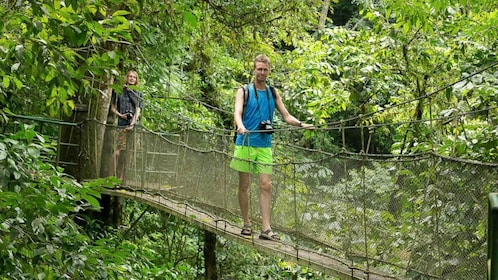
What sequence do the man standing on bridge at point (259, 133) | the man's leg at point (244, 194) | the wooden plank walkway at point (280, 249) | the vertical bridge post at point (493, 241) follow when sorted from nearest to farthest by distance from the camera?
the vertical bridge post at point (493, 241)
the wooden plank walkway at point (280, 249)
the man standing on bridge at point (259, 133)
the man's leg at point (244, 194)

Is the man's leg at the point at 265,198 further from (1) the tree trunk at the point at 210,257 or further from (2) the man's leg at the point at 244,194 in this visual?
(1) the tree trunk at the point at 210,257

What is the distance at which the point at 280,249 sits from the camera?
2.97 meters

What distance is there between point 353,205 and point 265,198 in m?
0.48

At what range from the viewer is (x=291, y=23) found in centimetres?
585

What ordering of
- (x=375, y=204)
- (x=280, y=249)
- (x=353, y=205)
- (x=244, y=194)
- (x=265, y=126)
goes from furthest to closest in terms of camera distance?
(x=244, y=194) < (x=265, y=126) < (x=280, y=249) < (x=353, y=205) < (x=375, y=204)

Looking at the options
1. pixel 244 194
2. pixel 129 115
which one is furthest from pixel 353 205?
pixel 129 115

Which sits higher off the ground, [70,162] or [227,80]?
[227,80]

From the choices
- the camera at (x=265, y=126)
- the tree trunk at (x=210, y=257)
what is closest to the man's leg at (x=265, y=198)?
the camera at (x=265, y=126)

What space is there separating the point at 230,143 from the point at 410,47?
4.39 feet

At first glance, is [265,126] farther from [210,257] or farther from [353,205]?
[210,257]

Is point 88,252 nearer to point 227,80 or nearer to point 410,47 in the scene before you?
point 410,47

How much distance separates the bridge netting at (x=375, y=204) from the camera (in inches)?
83.0

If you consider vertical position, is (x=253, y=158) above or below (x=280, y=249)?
above

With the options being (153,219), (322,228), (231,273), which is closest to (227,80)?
(153,219)
